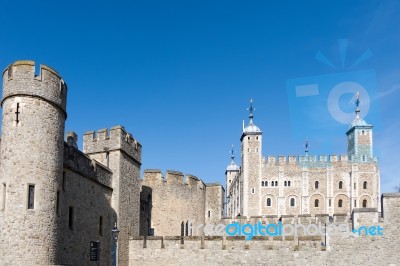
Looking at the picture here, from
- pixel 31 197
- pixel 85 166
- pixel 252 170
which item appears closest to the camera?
pixel 31 197

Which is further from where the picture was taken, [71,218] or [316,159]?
[316,159]

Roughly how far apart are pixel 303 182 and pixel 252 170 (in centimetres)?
870

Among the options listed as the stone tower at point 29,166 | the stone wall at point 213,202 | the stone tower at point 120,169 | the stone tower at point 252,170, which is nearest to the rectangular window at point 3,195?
the stone tower at point 29,166

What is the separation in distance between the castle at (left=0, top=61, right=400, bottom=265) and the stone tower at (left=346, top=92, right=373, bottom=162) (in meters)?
56.9

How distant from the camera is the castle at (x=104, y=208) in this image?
601 inches

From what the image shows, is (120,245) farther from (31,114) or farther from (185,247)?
(31,114)

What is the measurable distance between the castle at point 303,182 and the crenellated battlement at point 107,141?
5586 centimetres

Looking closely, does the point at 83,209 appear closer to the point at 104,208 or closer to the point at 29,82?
the point at 104,208

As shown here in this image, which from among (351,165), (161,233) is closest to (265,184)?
(351,165)

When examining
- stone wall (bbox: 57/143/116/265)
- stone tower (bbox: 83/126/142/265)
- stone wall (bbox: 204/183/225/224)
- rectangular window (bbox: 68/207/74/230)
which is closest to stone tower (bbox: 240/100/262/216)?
stone wall (bbox: 204/183/225/224)

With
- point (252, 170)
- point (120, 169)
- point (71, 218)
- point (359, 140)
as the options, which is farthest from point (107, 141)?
point (359, 140)

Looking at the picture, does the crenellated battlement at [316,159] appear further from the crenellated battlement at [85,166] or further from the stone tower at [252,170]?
the crenellated battlement at [85,166]

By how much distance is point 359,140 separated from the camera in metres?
84.5

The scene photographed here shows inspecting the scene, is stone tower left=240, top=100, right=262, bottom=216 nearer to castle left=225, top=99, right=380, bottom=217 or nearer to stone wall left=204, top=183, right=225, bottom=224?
castle left=225, top=99, right=380, bottom=217
